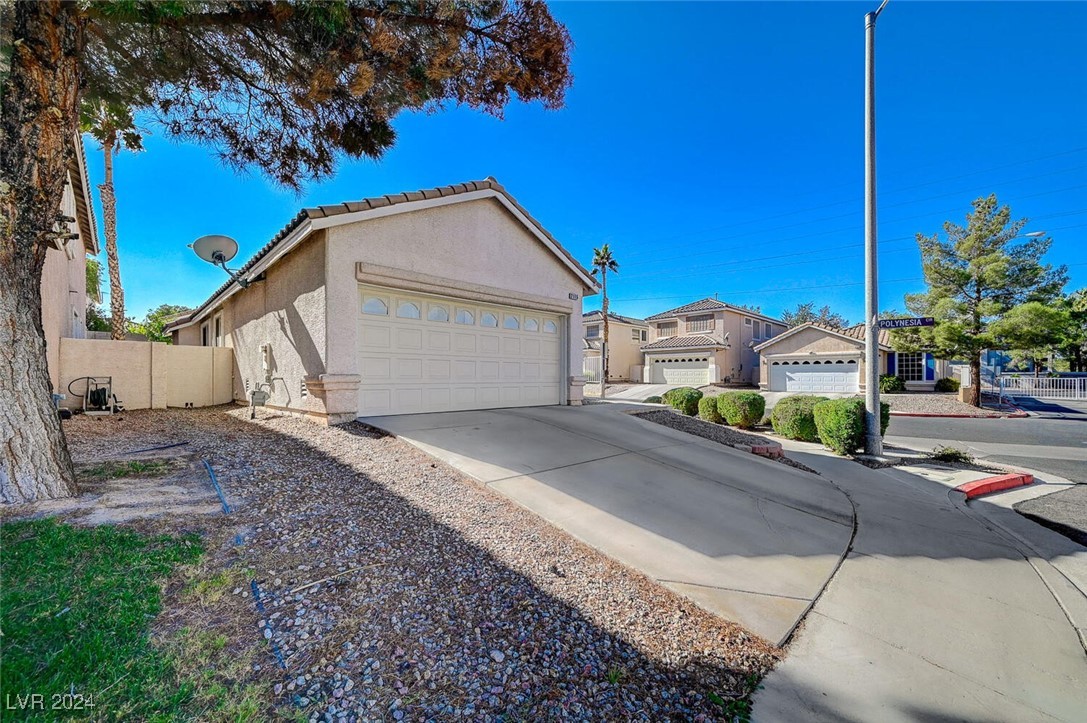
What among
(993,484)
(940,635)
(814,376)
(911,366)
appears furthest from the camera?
(814,376)

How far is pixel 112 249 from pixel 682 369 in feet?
94.8

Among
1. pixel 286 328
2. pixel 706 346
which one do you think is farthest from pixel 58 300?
pixel 706 346

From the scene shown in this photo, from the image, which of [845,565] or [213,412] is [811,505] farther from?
[213,412]

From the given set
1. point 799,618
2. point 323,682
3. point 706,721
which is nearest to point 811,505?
point 799,618

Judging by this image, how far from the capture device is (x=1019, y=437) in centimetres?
1266

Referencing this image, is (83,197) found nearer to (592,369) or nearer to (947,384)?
(592,369)

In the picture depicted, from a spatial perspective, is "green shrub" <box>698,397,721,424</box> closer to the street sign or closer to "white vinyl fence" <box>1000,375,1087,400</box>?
the street sign

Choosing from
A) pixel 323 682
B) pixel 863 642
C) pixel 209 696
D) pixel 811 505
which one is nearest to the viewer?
pixel 209 696

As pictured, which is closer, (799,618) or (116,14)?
(799,618)

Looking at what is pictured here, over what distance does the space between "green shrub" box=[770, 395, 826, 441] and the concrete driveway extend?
12.8 ft

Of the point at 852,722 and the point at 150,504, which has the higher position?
the point at 150,504

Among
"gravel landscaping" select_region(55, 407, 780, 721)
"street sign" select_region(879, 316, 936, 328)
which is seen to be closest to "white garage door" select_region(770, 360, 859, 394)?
"street sign" select_region(879, 316, 936, 328)

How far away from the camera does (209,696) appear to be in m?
1.82

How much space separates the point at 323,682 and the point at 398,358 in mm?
6642
